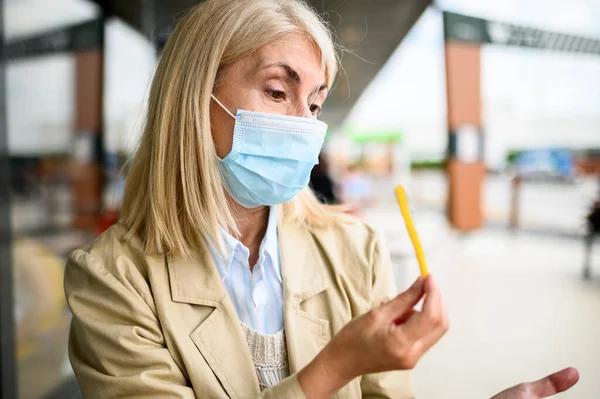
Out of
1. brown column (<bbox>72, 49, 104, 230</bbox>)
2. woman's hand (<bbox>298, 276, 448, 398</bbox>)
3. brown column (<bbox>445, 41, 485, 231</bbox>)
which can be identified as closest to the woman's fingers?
woman's hand (<bbox>298, 276, 448, 398</bbox>)

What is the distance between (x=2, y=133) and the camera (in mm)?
1890

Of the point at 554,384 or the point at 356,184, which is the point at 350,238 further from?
the point at 356,184

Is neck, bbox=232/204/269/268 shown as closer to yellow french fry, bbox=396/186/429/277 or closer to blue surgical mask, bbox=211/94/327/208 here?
blue surgical mask, bbox=211/94/327/208

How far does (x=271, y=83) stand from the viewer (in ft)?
3.18

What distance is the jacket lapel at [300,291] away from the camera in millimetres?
976

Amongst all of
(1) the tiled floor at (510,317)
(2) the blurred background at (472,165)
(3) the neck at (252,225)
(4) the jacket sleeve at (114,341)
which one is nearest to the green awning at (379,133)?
(2) the blurred background at (472,165)

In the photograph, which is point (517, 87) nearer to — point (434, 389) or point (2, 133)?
point (434, 389)

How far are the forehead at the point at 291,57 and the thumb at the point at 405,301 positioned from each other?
0.52m

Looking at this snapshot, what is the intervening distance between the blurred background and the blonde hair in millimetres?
134

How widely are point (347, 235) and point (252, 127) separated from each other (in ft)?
1.21

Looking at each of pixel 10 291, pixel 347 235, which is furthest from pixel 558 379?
pixel 10 291

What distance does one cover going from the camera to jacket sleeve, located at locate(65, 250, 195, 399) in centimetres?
Result: 84

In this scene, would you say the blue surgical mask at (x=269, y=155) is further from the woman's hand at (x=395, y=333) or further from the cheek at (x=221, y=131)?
the woman's hand at (x=395, y=333)

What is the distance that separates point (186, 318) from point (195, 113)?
44 centimetres
